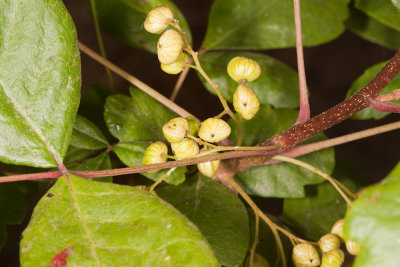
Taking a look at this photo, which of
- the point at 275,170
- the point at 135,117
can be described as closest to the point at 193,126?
the point at 135,117

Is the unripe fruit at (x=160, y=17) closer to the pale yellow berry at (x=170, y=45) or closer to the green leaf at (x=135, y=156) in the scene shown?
the pale yellow berry at (x=170, y=45)

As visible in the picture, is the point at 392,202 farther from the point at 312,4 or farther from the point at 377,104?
the point at 312,4

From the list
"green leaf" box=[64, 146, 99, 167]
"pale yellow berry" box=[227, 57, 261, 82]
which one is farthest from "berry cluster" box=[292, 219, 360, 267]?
"green leaf" box=[64, 146, 99, 167]

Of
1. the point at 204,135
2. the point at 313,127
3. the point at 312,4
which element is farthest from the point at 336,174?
the point at 204,135

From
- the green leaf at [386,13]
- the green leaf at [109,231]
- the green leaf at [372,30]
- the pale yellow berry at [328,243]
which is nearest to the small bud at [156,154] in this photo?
the green leaf at [109,231]

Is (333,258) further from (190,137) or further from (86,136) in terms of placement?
(86,136)

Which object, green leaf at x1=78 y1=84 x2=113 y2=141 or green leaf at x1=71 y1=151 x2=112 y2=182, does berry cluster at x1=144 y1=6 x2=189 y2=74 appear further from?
green leaf at x1=78 y1=84 x2=113 y2=141

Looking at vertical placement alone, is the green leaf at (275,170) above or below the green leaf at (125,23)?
below
